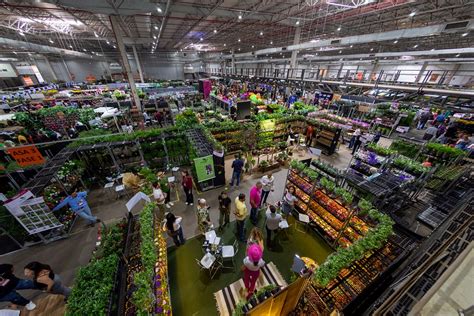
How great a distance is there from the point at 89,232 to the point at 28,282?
2258mm

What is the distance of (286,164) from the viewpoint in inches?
414

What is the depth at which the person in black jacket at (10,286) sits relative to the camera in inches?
142

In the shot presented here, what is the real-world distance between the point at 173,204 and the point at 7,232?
4.84 m

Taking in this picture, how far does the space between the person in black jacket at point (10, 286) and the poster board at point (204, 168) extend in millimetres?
5262

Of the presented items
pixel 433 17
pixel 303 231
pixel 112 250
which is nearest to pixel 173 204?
pixel 112 250

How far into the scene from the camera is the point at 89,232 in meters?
6.17

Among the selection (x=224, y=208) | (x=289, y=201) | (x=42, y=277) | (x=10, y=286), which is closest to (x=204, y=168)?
(x=224, y=208)

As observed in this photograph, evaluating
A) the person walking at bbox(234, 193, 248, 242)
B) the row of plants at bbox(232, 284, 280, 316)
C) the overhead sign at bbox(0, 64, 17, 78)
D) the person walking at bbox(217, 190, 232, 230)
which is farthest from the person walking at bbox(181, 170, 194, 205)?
the overhead sign at bbox(0, 64, 17, 78)

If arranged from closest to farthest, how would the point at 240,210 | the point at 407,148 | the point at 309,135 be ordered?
the point at 240,210
the point at 407,148
the point at 309,135

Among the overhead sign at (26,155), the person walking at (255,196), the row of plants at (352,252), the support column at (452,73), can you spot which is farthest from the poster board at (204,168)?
the support column at (452,73)

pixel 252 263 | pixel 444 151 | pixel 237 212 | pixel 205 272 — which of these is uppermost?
pixel 444 151

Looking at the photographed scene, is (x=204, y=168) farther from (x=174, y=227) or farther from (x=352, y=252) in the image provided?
(x=352, y=252)

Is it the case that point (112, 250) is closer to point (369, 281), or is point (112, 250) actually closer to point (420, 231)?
point (369, 281)

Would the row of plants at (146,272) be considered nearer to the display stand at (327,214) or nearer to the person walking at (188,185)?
the person walking at (188,185)
